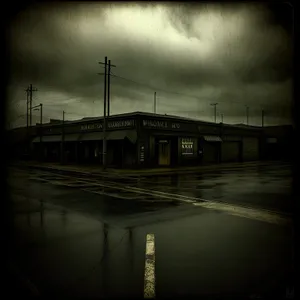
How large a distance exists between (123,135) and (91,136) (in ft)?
22.6

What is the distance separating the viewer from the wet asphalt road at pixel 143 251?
3.83 metres

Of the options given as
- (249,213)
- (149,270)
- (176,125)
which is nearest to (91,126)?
(176,125)

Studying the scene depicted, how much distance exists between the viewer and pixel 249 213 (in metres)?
8.48

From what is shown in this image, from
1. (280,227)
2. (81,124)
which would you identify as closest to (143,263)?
(280,227)

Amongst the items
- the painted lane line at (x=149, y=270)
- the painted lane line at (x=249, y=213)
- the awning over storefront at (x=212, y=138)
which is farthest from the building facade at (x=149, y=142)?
the painted lane line at (x=149, y=270)

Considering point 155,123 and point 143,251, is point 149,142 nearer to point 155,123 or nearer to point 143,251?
point 155,123

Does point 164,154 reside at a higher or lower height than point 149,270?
higher

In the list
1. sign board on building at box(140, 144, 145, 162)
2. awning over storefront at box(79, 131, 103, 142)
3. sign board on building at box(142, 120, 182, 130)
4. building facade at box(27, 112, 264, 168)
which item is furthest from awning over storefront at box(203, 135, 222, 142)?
awning over storefront at box(79, 131, 103, 142)

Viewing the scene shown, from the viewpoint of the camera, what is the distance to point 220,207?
9.45 m

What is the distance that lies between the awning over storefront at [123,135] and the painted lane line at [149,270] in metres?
22.7

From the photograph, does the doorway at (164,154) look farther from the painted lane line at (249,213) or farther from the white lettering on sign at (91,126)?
the painted lane line at (249,213)

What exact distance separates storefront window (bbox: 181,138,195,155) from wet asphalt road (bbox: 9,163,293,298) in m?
24.8

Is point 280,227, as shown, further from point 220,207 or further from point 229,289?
point 229,289

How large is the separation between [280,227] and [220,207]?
107 inches
